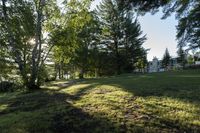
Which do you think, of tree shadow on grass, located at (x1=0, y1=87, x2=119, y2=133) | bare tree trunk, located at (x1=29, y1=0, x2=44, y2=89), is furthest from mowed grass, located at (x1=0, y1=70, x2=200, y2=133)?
bare tree trunk, located at (x1=29, y1=0, x2=44, y2=89)

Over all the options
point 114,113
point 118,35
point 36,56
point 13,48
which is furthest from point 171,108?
point 118,35

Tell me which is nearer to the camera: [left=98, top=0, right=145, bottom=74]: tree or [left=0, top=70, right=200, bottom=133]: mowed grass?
[left=0, top=70, right=200, bottom=133]: mowed grass

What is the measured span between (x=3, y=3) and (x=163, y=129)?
12.1 m

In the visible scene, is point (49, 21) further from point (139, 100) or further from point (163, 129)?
point (163, 129)

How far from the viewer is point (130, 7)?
1048cm

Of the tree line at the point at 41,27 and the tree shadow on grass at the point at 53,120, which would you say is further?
the tree line at the point at 41,27

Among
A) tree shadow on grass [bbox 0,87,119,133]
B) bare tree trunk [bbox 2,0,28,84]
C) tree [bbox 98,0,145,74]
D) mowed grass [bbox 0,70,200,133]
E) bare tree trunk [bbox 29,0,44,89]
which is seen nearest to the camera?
mowed grass [bbox 0,70,200,133]

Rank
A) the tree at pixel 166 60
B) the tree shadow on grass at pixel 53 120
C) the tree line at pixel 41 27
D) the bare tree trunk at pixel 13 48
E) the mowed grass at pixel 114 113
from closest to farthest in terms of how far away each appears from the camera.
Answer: the mowed grass at pixel 114 113 → the tree shadow on grass at pixel 53 120 → the tree line at pixel 41 27 → the bare tree trunk at pixel 13 48 → the tree at pixel 166 60

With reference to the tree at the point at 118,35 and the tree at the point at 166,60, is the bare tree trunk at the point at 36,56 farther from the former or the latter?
the tree at the point at 166,60

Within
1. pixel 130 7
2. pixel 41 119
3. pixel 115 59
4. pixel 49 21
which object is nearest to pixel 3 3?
pixel 49 21

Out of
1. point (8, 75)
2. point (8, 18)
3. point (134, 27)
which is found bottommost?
point (8, 75)

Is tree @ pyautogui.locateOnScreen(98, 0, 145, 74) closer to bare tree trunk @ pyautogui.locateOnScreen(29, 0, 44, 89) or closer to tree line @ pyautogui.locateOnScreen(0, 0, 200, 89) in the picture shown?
tree line @ pyautogui.locateOnScreen(0, 0, 200, 89)

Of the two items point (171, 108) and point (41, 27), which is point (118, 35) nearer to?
point (41, 27)

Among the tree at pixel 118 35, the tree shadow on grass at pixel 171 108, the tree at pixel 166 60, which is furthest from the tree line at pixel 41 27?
the tree at pixel 166 60
